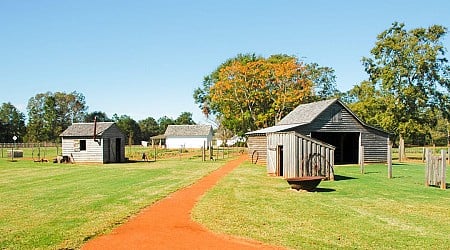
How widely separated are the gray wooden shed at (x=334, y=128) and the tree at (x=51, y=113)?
3037 inches

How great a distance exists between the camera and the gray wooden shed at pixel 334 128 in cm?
3462

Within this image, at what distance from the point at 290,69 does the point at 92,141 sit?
26579mm

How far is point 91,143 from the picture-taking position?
41656 mm

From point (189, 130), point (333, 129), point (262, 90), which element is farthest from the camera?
point (189, 130)

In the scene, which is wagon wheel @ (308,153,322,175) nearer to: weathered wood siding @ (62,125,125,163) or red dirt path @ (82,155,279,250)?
red dirt path @ (82,155,279,250)

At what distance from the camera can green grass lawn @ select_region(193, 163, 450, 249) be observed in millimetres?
9328

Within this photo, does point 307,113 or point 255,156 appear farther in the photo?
point 255,156

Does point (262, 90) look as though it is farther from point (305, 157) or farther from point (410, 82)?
point (305, 157)

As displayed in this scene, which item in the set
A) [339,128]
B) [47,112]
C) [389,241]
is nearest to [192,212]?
[389,241]

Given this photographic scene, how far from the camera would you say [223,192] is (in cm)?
1730

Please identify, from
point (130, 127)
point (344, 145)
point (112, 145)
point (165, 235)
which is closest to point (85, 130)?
point (112, 145)

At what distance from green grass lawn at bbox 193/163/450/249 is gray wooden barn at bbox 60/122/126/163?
24.9 m

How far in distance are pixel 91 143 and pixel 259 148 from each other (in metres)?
16.0

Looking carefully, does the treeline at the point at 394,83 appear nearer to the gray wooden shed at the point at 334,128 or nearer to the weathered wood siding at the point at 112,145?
the gray wooden shed at the point at 334,128
